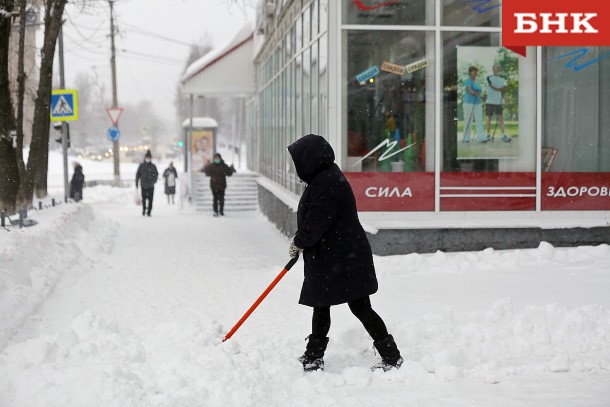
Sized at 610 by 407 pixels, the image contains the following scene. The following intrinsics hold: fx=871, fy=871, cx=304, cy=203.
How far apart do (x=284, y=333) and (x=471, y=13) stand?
622cm

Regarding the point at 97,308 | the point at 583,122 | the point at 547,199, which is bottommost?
the point at 97,308

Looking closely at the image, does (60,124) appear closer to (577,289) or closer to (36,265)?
(36,265)

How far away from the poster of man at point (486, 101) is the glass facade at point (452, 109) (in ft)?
0.04

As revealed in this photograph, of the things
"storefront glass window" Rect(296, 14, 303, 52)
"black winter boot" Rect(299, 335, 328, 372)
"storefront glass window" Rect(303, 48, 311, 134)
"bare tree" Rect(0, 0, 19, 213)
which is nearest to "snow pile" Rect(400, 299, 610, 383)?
"black winter boot" Rect(299, 335, 328, 372)

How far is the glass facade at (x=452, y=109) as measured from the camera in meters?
11.4

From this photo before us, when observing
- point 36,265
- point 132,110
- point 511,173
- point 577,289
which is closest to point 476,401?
point 577,289

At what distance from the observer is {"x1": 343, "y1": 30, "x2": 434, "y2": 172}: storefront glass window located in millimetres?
11430

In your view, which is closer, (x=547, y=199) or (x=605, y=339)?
(x=605, y=339)

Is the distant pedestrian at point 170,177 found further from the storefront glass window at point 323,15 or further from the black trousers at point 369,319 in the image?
the black trousers at point 369,319

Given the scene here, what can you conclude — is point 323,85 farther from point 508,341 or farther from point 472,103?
point 508,341

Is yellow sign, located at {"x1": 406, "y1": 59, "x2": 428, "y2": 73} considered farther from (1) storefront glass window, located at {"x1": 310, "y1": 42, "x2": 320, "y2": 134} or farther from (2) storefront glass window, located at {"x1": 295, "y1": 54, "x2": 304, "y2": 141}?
(2) storefront glass window, located at {"x1": 295, "y1": 54, "x2": 304, "y2": 141}

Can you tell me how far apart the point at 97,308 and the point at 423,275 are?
3611mm

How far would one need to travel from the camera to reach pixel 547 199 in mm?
11594

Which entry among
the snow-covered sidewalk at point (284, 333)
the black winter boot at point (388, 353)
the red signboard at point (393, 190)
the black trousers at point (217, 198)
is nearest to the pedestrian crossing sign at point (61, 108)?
the black trousers at point (217, 198)
